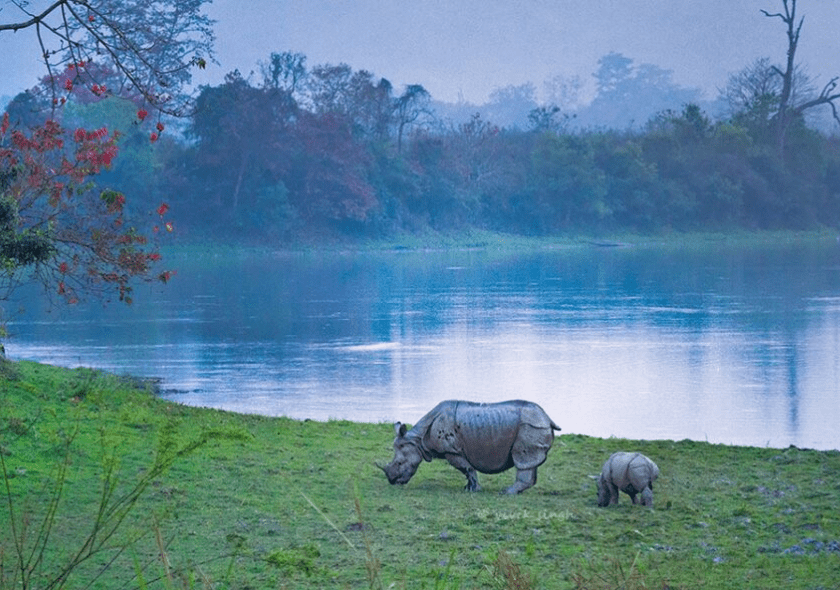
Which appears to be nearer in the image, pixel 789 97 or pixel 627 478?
pixel 627 478

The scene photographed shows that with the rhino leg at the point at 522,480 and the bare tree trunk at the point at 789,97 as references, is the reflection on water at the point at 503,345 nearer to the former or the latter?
the rhino leg at the point at 522,480

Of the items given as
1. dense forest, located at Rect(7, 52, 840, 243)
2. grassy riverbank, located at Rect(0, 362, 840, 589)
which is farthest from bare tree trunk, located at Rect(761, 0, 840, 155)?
grassy riverbank, located at Rect(0, 362, 840, 589)

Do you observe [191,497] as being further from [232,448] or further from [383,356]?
[383,356]

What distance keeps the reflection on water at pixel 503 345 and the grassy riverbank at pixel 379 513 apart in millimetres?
3648

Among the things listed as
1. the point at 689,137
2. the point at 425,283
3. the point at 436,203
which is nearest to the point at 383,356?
the point at 425,283

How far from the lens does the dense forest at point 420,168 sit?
185 feet

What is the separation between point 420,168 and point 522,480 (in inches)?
2087

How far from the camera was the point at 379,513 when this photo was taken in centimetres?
912

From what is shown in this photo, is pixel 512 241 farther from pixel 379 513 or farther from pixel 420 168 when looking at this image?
pixel 379 513

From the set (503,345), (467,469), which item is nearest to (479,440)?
(467,469)

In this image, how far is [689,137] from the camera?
70.8 meters

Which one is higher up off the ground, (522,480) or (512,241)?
(512,241)

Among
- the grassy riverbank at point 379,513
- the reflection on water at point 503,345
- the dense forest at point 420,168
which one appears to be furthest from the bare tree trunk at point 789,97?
the grassy riverbank at point 379,513

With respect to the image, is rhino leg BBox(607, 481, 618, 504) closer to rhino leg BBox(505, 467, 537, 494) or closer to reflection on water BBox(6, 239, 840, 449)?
rhino leg BBox(505, 467, 537, 494)
